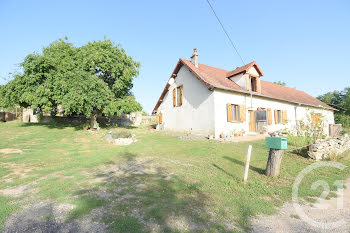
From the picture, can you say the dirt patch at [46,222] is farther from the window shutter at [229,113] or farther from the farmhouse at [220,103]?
the window shutter at [229,113]

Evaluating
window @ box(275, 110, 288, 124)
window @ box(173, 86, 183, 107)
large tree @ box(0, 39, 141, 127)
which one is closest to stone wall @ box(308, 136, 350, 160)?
window @ box(275, 110, 288, 124)

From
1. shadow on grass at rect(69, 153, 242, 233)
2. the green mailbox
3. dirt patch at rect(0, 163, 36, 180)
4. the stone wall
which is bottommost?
shadow on grass at rect(69, 153, 242, 233)

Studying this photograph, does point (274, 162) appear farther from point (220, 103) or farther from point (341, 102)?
point (341, 102)

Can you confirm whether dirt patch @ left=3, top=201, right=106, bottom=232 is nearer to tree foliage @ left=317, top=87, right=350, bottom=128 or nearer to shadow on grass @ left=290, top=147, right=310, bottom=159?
shadow on grass @ left=290, top=147, right=310, bottom=159

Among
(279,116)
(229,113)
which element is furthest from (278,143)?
(279,116)

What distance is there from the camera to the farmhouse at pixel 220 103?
12266mm

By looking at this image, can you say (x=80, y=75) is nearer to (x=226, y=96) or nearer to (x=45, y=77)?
(x=45, y=77)

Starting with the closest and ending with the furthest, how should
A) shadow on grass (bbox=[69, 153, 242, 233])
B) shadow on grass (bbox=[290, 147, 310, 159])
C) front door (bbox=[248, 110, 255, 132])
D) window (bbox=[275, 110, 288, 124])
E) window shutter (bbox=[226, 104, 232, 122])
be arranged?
shadow on grass (bbox=[69, 153, 242, 233])
shadow on grass (bbox=[290, 147, 310, 159])
window shutter (bbox=[226, 104, 232, 122])
front door (bbox=[248, 110, 255, 132])
window (bbox=[275, 110, 288, 124])

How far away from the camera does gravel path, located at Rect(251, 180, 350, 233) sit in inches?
102

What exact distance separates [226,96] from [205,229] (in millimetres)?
11345

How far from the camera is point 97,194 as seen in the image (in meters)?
3.41

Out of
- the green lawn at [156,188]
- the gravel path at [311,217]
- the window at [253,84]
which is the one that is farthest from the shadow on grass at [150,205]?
the window at [253,84]

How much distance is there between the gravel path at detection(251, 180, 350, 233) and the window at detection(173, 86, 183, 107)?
12.5m

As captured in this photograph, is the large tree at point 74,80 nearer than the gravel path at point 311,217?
No
